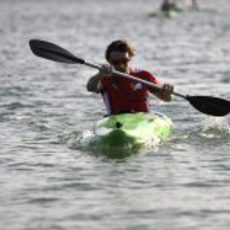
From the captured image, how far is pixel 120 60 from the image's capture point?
12391 millimetres

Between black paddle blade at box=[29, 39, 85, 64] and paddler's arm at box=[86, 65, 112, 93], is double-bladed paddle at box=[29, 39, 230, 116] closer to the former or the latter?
black paddle blade at box=[29, 39, 85, 64]

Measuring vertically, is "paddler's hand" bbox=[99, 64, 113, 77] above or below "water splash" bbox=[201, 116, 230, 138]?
above

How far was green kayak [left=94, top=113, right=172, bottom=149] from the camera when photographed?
12.0 meters

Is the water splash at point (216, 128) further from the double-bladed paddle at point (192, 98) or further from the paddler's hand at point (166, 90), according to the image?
the paddler's hand at point (166, 90)

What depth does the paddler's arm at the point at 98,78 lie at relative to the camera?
39.2 ft

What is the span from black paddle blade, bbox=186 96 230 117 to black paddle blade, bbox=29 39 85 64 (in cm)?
193

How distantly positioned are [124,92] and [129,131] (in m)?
0.92

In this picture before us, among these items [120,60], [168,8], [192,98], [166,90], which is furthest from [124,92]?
[168,8]

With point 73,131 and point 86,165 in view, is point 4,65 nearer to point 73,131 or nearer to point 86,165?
point 73,131

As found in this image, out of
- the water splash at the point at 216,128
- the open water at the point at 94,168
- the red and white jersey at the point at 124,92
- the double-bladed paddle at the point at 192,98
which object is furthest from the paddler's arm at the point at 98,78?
the water splash at the point at 216,128

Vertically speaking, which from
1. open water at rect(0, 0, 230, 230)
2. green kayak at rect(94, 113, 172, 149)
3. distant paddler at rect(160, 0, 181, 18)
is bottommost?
open water at rect(0, 0, 230, 230)

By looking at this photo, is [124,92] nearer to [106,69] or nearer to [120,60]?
[120,60]

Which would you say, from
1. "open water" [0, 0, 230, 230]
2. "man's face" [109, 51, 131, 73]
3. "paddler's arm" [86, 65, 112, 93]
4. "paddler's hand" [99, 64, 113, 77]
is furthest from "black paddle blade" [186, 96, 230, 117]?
"paddler's hand" [99, 64, 113, 77]

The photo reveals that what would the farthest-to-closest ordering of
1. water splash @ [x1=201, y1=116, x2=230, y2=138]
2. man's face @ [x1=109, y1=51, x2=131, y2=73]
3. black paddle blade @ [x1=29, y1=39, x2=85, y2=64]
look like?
water splash @ [x1=201, y1=116, x2=230, y2=138], black paddle blade @ [x1=29, y1=39, x2=85, y2=64], man's face @ [x1=109, y1=51, x2=131, y2=73]
